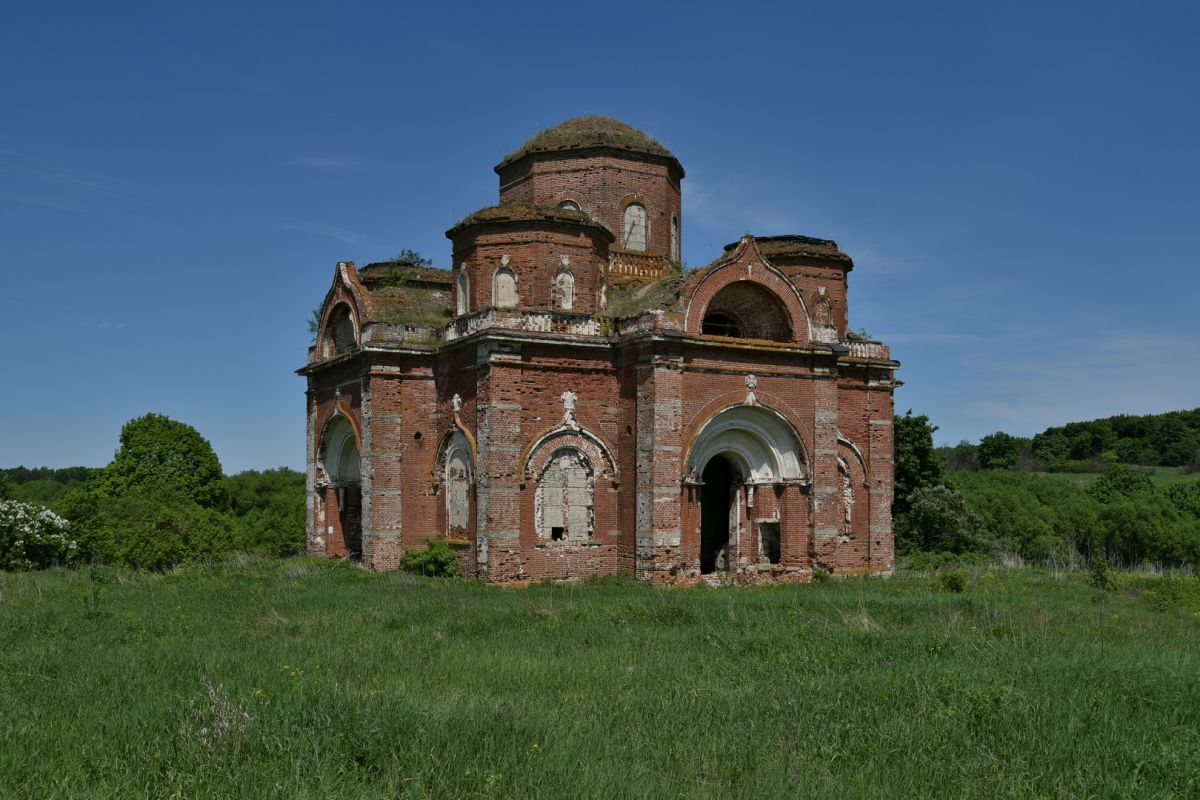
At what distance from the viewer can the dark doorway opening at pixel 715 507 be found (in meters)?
24.9

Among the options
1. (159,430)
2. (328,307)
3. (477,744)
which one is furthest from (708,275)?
(159,430)

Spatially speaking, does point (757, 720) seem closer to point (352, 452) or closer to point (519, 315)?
point (519, 315)

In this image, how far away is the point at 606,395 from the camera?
22.1 m

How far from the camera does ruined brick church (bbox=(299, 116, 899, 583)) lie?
69.1ft

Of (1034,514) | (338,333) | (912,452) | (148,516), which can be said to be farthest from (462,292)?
(1034,514)

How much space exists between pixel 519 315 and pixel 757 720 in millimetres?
13560

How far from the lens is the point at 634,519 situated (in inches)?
834

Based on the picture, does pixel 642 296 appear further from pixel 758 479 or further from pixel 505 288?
pixel 758 479

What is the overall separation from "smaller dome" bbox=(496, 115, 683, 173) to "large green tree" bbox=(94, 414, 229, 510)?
58.3 feet

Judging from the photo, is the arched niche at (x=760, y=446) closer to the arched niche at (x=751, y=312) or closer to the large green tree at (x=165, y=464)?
the arched niche at (x=751, y=312)

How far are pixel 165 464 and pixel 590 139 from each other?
20.7 meters

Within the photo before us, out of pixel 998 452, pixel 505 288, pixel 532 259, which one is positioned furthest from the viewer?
pixel 998 452

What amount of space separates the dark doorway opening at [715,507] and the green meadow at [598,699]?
7.52m

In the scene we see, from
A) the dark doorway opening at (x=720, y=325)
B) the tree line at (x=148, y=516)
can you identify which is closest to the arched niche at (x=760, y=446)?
the dark doorway opening at (x=720, y=325)
